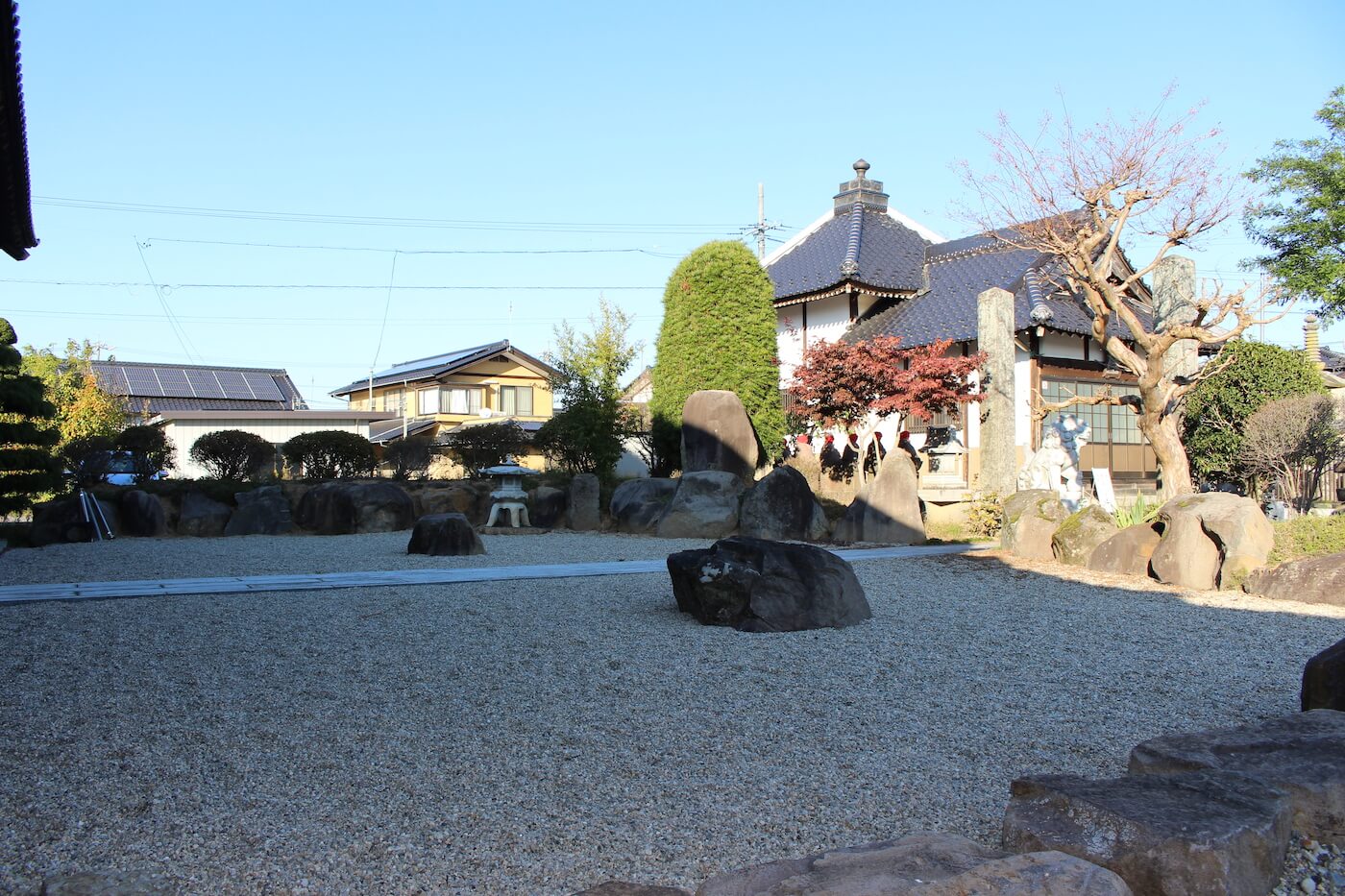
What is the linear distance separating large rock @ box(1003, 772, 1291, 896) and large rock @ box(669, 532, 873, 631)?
352cm

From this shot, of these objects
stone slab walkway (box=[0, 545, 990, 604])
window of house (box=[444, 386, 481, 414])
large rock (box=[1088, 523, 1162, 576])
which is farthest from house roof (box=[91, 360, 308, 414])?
large rock (box=[1088, 523, 1162, 576])

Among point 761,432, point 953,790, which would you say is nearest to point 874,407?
point 761,432

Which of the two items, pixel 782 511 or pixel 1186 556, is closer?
pixel 1186 556

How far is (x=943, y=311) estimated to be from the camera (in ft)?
61.1

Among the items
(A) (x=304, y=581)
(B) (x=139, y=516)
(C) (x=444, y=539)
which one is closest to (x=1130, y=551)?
(C) (x=444, y=539)

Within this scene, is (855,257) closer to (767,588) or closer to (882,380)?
(882,380)

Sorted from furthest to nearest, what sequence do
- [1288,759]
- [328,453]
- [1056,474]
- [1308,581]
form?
[328,453] → [1056,474] → [1308,581] → [1288,759]

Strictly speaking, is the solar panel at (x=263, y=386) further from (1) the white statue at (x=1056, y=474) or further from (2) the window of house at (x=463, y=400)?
(1) the white statue at (x=1056, y=474)

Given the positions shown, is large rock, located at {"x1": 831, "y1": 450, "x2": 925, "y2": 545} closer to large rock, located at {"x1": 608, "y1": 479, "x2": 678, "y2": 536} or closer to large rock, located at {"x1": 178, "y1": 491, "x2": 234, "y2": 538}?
large rock, located at {"x1": 608, "y1": 479, "x2": 678, "y2": 536}

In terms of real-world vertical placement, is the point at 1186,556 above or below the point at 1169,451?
below

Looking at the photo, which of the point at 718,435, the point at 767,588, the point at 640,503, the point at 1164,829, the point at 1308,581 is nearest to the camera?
the point at 1164,829

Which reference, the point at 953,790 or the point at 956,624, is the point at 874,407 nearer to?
the point at 956,624

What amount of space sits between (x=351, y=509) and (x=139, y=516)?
8.73 feet

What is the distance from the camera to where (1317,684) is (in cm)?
417
